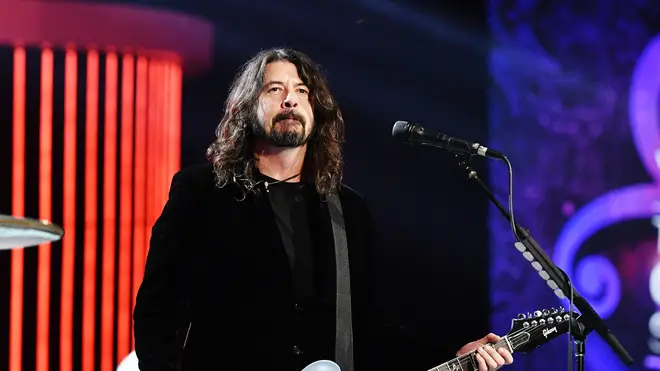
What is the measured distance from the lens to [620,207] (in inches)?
152

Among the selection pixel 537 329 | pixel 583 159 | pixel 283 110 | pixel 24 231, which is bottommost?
pixel 537 329

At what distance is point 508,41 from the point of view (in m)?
4.20

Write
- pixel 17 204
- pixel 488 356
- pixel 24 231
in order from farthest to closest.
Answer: pixel 17 204
pixel 488 356
pixel 24 231

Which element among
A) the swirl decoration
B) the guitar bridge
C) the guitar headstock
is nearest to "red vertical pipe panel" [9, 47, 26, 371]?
the guitar bridge

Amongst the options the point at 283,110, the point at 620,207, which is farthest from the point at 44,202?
the point at 620,207

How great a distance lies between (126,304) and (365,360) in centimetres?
169

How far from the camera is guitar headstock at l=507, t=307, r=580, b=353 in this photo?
2932mm

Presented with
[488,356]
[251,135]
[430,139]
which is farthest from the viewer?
Result: [488,356]

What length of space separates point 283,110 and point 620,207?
2009mm

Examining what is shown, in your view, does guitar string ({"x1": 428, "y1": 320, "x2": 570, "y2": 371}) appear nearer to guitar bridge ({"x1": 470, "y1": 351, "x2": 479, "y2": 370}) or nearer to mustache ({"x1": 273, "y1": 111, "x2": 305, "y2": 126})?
guitar bridge ({"x1": 470, "y1": 351, "x2": 479, "y2": 370})

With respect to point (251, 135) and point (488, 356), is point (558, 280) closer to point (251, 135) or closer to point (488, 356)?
point (488, 356)

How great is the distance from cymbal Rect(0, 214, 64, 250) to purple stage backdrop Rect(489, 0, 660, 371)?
10.6 feet

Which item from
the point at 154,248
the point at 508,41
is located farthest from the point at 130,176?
the point at 508,41

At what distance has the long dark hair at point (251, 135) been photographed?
2.59 metres
